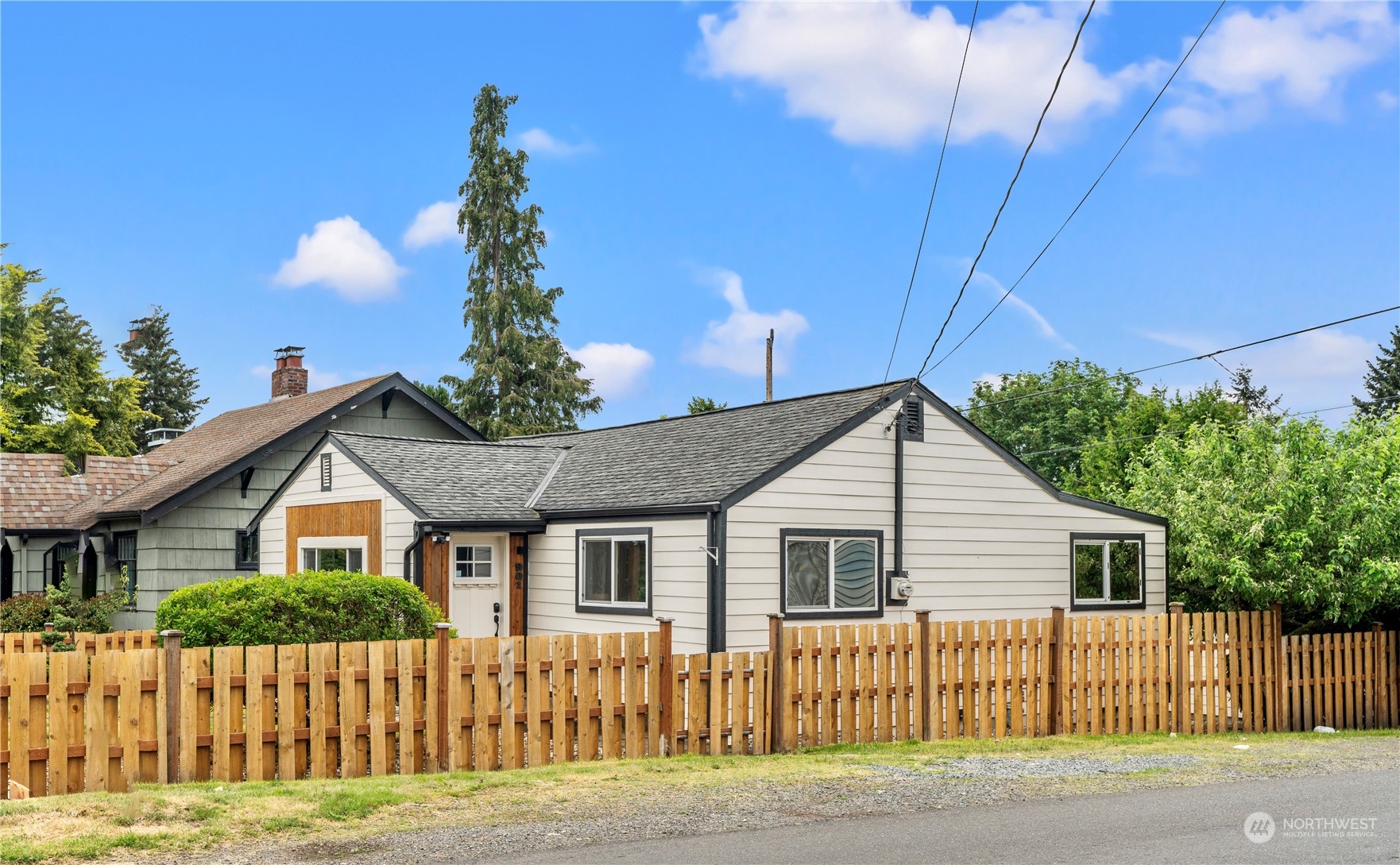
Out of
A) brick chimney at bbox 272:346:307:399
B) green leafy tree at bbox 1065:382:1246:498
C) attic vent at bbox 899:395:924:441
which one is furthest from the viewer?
green leafy tree at bbox 1065:382:1246:498

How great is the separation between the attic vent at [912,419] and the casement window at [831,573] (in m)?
A: 1.53

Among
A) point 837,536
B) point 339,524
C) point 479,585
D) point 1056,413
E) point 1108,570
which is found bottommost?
point 479,585

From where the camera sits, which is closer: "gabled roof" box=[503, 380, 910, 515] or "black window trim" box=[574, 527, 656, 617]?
"gabled roof" box=[503, 380, 910, 515]

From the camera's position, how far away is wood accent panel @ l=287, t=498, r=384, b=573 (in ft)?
64.7

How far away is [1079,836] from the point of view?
8.44 metres

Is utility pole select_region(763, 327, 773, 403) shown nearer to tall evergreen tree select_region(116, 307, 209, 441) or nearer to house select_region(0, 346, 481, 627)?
house select_region(0, 346, 481, 627)

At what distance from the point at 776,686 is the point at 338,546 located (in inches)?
428

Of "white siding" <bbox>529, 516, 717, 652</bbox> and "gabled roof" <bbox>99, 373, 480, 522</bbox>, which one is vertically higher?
"gabled roof" <bbox>99, 373, 480, 522</bbox>

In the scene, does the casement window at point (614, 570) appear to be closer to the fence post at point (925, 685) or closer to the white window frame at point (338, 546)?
the white window frame at point (338, 546)

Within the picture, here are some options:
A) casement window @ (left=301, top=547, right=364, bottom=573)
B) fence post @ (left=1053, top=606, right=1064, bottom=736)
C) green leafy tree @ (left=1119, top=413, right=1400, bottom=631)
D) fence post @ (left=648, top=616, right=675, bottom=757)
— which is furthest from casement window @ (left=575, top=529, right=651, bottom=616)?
green leafy tree @ (left=1119, top=413, right=1400, bottom=631)

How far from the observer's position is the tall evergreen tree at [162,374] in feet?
224

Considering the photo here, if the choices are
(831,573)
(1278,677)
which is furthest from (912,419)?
(1278,677)

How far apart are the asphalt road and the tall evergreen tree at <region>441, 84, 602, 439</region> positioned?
1483 inches

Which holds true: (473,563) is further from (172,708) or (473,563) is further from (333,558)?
(172,708)
